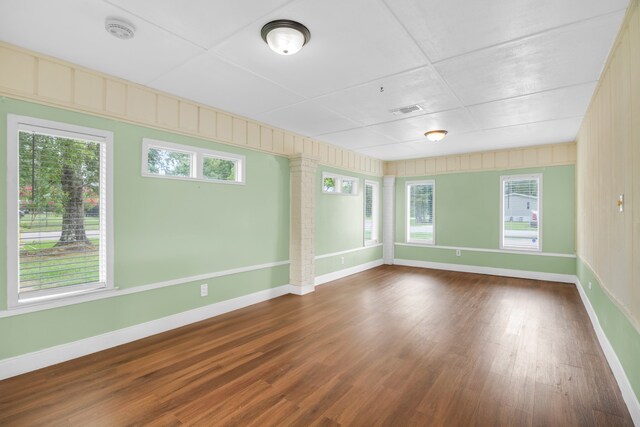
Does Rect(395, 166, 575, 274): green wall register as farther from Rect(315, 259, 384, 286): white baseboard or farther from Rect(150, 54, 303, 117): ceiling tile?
Rect(150, 54, 303, 117): ceiling tile

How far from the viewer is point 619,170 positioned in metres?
2.46

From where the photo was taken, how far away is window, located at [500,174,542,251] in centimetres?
648

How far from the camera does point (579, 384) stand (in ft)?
8.43

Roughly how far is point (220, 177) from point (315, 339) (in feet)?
8.32

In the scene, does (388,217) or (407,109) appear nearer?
(407,109)

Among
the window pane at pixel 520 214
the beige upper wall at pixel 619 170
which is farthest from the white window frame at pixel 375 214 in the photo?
the beige upper wall at pixel 619 170

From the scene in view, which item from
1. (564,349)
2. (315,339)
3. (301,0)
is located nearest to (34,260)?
(315,339)

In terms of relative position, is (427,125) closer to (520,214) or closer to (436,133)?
(436,133)

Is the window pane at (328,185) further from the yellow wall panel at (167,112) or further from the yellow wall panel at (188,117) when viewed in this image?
the yellow wall panel at (167,112)

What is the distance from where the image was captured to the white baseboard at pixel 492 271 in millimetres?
6234

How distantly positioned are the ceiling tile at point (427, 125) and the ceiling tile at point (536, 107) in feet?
0.60

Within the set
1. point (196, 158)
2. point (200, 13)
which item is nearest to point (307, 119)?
point (196, 158)

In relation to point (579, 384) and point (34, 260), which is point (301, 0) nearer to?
point (34, 260)

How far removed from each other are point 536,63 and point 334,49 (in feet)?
6.30
